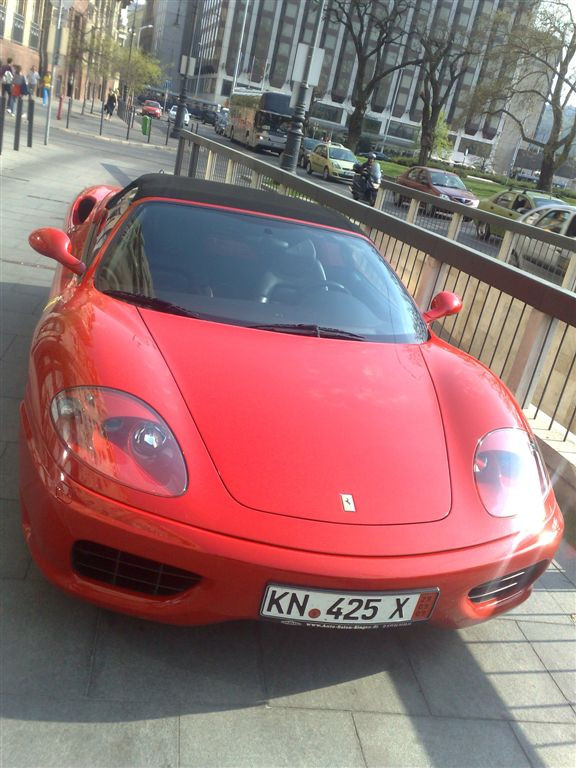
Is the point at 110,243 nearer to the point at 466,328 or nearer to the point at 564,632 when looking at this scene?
the point at 564,632

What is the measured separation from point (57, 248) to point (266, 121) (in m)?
45.5

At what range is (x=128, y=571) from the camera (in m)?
2.36

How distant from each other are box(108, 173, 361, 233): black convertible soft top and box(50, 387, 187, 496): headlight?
162 cm

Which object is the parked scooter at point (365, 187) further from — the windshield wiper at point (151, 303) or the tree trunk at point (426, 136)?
the tree trunk at point (426, 136)

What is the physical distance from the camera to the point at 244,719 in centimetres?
233

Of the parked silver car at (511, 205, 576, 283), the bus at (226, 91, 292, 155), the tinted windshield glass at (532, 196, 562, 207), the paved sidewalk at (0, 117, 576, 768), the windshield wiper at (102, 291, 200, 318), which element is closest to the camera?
the paved sidewalk at (0, 117, 576, 768)

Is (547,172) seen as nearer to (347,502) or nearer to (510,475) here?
A: (510,475)

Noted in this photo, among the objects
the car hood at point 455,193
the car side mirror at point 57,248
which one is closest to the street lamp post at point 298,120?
the car side mirror at point 57,248

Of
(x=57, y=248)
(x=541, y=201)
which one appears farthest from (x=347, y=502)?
(x=541, y=201)

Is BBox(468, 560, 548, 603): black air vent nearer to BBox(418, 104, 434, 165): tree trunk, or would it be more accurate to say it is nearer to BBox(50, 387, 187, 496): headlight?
BBox(50, 387, 187, 496): headlight

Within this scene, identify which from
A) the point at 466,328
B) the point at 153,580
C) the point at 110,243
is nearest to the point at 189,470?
the point at 153,580

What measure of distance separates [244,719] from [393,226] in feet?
18.6

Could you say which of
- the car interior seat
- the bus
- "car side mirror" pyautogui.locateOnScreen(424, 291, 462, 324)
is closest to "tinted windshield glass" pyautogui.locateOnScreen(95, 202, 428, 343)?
the car interior seat

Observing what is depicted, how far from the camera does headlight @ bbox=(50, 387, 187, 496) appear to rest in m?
2.37
